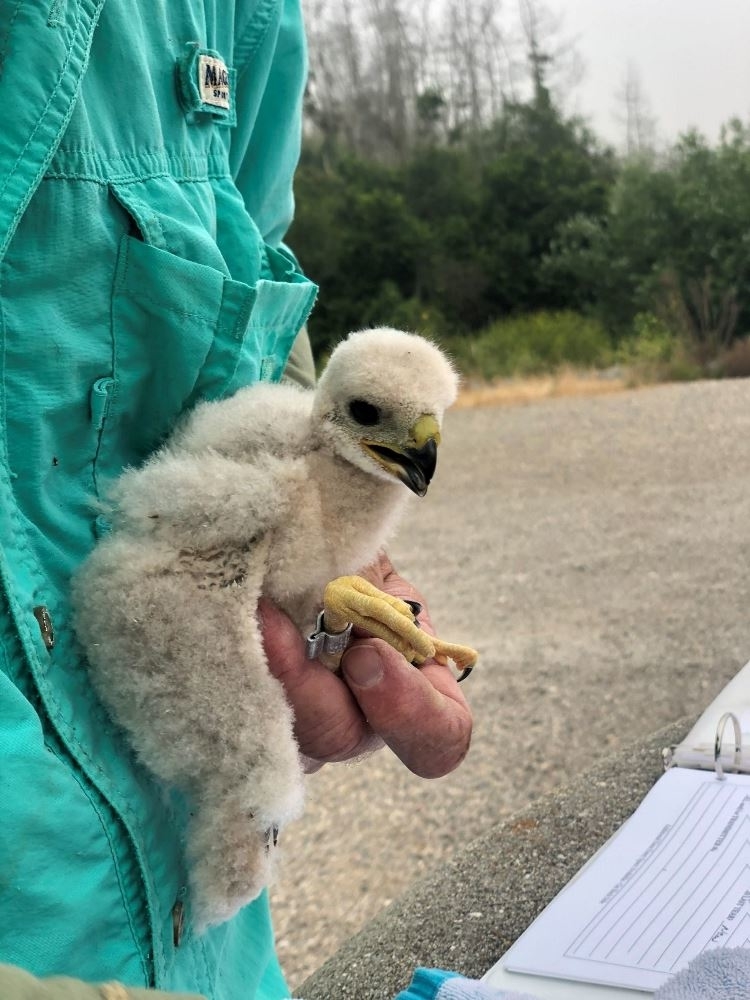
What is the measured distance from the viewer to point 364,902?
2430mm

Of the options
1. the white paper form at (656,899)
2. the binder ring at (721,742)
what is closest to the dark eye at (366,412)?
the white paper form at (656,899)

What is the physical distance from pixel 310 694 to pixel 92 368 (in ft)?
1.00

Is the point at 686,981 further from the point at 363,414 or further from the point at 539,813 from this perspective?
the point at 539,813

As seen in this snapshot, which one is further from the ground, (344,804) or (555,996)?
(555,996)

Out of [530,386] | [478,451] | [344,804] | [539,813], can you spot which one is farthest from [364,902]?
[530,386]

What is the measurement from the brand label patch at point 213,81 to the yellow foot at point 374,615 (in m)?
0.41

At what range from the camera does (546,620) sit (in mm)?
3898

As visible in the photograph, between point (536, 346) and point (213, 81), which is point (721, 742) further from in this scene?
point (536, 346)

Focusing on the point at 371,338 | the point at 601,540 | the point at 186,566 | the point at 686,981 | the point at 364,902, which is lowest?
the point at 364,902

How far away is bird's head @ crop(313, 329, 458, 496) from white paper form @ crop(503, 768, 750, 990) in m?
0.48

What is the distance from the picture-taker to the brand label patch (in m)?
0.76

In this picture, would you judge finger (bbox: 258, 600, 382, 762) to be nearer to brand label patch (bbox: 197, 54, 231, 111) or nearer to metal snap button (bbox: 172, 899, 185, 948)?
metal snap button (bbox: 172, 899, 185, 948)

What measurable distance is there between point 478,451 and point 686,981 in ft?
20.2

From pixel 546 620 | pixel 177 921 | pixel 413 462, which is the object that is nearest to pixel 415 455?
pixel 413 462
